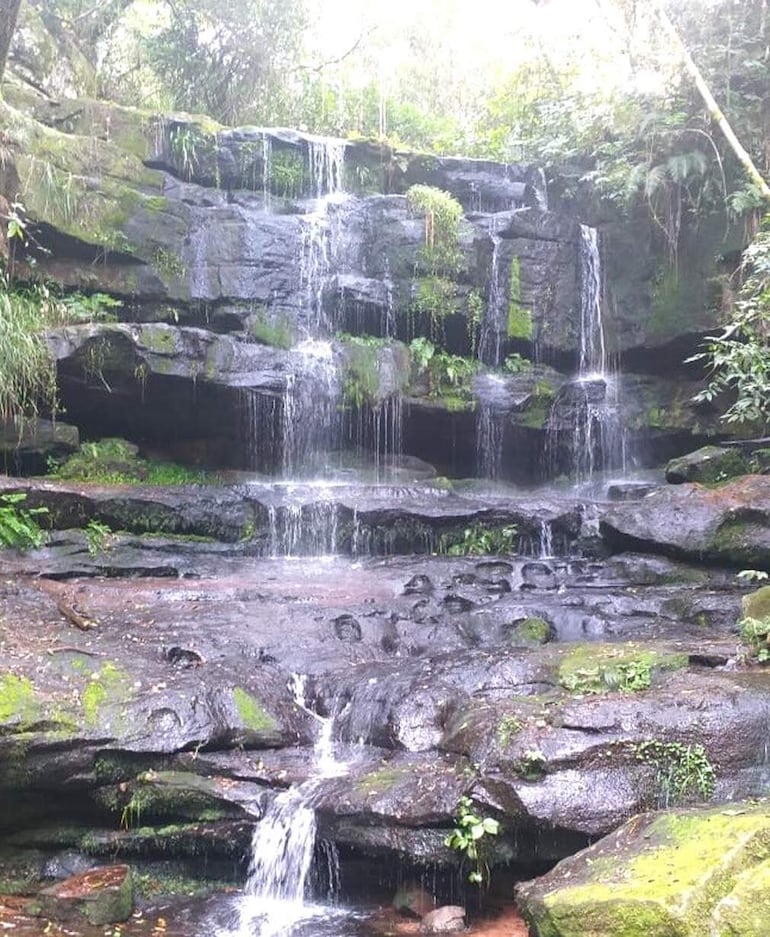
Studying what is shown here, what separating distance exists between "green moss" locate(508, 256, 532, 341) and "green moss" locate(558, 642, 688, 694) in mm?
8478

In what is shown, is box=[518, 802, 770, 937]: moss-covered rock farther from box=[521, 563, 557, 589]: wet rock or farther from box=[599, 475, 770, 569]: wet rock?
box=[599, 475, 770, 569]: wet rock

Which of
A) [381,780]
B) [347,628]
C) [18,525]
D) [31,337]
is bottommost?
[381,780]

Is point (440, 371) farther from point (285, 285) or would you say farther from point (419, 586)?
point (419, 586)

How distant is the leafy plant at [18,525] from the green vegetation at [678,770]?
23.4ft

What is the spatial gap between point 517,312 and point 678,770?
10.5 meters

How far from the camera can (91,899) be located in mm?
5055

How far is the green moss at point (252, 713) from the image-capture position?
6.28 m

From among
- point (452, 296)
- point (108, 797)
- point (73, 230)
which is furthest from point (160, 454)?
point (108, 797)

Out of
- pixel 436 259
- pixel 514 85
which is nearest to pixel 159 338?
pixel 436 259

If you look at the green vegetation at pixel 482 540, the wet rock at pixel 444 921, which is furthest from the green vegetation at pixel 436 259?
the wet rock at pixel 444 921

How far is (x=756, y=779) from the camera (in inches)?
208

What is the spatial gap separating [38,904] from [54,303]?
8789 mm

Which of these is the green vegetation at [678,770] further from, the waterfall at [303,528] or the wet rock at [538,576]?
the waterfall at [303,528]

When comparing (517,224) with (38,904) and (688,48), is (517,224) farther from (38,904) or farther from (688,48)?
(38,904)
